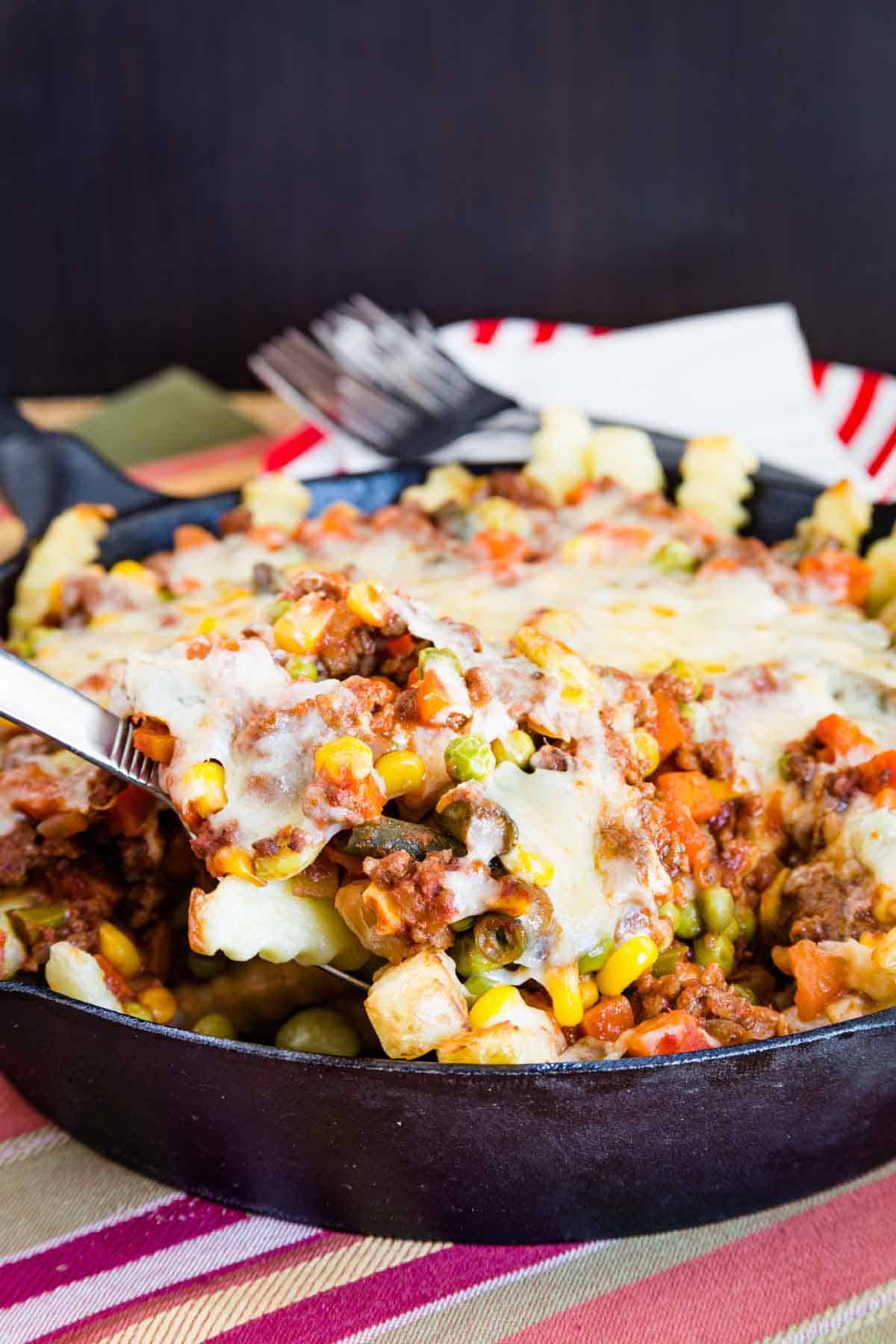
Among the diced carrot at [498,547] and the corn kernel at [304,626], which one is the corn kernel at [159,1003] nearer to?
the corn kernel at [304,626]

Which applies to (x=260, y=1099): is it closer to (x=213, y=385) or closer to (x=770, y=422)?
(x=770, y=422)

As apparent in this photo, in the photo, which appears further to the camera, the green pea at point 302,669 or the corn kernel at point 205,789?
the green pea at point 302,669

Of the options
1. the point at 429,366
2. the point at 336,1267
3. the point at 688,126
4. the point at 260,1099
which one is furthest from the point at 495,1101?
the point at 688,126

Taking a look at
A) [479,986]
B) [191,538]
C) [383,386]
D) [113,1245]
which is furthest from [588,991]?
[383,386]

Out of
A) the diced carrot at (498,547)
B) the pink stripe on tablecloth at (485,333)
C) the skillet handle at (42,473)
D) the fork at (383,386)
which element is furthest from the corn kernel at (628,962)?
the pink stripe on tablecloth at (485,333)

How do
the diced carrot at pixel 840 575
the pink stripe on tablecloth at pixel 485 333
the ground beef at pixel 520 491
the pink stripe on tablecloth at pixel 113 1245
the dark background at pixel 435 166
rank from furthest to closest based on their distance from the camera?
the dark background at pixel 435 166 < the pink stripe on tablecloth at pixel 485 333 < the ground beef at pixel 520 491 < the diced carrot at pixel 840 575 < the pink stripe on tablecloth at pixel 113 1245

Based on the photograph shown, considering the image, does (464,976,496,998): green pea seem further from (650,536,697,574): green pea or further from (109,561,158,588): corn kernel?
(109,561,158,588): corn kernel
